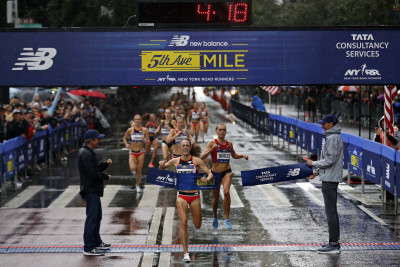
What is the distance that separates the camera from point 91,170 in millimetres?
12109

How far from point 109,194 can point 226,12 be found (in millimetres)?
5881

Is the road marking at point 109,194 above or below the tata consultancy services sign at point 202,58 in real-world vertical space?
below

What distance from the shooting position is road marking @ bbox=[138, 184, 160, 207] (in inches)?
680

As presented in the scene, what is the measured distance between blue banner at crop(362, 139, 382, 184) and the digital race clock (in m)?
4.40

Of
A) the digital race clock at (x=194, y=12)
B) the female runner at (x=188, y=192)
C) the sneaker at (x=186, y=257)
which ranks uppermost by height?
the digital race clock at (x=194, y=12)

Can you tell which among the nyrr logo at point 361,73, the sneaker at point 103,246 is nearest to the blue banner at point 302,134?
the nyrr logo at point 361,73

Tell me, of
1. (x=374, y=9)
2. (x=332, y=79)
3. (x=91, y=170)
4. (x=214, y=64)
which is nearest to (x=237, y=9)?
(x=214, y=64)

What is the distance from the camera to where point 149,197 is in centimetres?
1838

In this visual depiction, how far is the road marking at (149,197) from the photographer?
1727 centimetres

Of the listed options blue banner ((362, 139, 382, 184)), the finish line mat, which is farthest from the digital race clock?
the finish line mat

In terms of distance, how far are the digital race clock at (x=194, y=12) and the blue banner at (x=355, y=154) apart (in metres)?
5.01

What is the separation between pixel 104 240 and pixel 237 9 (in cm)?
633

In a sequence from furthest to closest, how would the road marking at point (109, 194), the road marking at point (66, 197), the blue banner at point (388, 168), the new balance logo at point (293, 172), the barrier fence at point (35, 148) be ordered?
1. the barrier fence at point (35, 148)
2. the road marking at point (109, 194)
3. the road marking at point (66, 197)
4. the blue banner at point (388, 168)
5. the new balance logo at point (293, 172)

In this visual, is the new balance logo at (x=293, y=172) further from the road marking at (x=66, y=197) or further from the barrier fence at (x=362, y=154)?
the road marking at (x=66, y=197)
